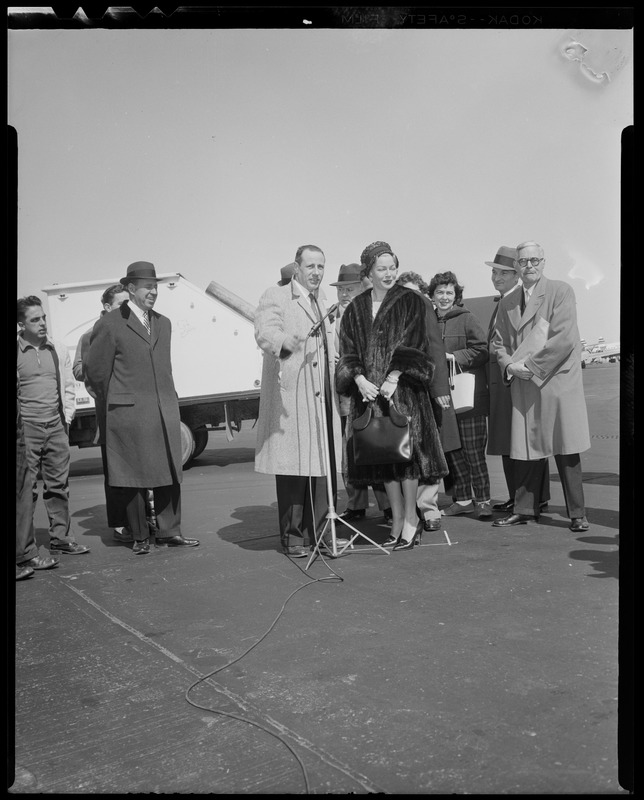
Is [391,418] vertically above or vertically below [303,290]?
below

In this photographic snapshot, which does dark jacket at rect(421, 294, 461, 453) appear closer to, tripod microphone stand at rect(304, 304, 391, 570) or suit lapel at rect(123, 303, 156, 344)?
tripod microphone stand at rect(304, 304, 391, 570)

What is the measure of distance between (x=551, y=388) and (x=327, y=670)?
11.0 feet

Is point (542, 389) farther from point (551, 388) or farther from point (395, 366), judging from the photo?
point (395, 366)

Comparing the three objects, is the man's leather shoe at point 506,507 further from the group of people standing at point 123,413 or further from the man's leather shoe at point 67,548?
the man's leather shoe at point 67,548

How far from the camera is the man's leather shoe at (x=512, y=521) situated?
5.82 meters

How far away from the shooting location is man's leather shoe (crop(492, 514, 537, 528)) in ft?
19.1

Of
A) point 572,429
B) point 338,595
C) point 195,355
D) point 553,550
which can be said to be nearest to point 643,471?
point 338,595

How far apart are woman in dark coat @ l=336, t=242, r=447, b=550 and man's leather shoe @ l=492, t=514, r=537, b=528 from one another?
75 cm

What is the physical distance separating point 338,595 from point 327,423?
55.8 inches

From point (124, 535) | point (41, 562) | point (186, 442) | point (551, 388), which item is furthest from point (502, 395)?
point (186, 442)

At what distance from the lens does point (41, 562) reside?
523 cm

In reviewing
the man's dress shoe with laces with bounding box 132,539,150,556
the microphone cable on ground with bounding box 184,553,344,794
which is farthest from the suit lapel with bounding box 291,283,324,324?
the man's dress shoe with laces with bounding box 132,539,150,556
